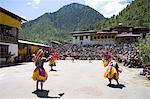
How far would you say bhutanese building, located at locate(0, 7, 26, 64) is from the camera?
110 feet

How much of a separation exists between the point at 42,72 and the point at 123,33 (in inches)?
2376

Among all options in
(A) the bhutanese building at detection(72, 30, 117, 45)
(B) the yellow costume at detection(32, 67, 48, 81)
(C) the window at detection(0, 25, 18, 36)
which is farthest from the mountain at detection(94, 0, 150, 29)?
(B) the yellow costume at detection(32, 67, 48, 81)

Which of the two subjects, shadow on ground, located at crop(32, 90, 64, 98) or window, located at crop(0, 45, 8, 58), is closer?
shadow on ground, located at crop(32, 90, 64, 98)

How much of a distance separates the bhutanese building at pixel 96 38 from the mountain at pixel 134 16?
17600 mm

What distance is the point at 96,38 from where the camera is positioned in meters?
72.3

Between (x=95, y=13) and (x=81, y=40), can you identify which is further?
(x=95, y=13)

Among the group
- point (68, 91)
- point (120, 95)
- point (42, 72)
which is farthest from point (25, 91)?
point (120, 95)

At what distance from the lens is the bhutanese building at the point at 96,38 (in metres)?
70.4

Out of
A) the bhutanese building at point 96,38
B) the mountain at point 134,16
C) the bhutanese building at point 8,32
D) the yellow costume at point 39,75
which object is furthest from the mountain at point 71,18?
the yellow costume at point 39,75

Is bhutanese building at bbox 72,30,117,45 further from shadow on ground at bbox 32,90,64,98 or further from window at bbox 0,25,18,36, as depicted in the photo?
shadow on ground at bbox 32,90,64,98

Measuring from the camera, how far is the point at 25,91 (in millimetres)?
11938

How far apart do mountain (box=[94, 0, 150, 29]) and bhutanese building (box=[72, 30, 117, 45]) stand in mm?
17600

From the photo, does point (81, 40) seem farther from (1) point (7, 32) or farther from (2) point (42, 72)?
(2) point (42, 72)

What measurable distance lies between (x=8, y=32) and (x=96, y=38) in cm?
3807
